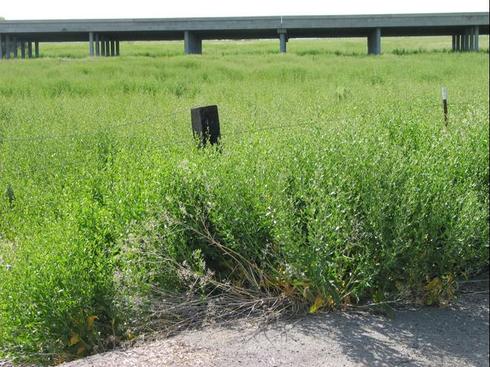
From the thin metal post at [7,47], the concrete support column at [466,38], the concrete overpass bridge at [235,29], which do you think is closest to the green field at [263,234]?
the thin metal post at [7,47]

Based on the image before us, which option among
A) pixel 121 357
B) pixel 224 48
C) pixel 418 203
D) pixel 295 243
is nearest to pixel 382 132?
pixel 418 203

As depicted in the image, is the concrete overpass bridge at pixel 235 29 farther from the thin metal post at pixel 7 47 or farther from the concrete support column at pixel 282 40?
the thin metal post at pixel 7 47

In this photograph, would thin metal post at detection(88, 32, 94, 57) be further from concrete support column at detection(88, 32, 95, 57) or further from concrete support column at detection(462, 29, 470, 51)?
concrete support column at detection(462, 29, 470, 51)

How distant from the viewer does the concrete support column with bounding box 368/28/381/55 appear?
28.7 metres

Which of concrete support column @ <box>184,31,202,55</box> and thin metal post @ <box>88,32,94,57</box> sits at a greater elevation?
concrete support column @ <box>184,31,202,55</box>

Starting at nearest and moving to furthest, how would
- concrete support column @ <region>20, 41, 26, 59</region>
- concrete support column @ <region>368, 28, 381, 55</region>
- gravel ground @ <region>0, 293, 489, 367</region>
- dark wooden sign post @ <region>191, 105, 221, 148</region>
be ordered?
1. gravel ground @ <region>0, 293, 489, 367</region>
2. dark wooden sign post @ <region>191, 105, 221, 148</region>
3. concrete support column @ <region>20, 41, 26, 59</region>
4. concrete support column @ <region>368, 28, 381, 55</region>

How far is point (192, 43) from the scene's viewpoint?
85.1 feet

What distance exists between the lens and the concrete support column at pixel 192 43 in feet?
81.3

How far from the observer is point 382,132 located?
4.91 m

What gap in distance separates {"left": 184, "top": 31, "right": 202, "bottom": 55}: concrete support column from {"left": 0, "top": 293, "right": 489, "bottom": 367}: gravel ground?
21778mm


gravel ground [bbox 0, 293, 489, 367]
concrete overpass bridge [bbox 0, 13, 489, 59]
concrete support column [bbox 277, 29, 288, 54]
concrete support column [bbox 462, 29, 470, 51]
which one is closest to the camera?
gravel ground [bbox 0, 293, 489, 367]

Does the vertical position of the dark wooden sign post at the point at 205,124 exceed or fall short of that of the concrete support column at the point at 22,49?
it falls short

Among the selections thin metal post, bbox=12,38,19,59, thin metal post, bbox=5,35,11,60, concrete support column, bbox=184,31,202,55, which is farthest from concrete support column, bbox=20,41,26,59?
concrete support column, bbox=184,31,202,55

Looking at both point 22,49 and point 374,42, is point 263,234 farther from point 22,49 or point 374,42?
point 374,42
